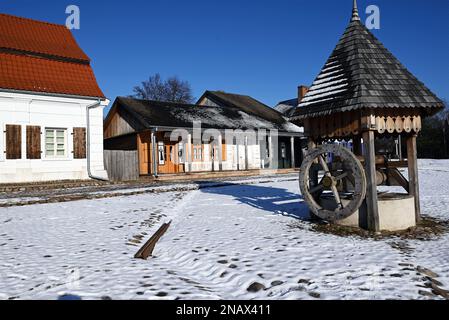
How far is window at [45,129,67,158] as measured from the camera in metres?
17.3

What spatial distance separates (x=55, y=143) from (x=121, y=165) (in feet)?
12.5

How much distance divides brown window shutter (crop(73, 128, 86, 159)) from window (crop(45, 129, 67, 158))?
0.49 metres

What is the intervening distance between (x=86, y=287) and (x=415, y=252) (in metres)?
4.31

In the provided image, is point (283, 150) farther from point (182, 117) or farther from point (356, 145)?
point (356, 145)

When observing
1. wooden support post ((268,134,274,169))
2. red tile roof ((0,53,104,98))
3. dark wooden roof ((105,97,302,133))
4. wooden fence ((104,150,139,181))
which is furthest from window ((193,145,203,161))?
red tile roof ((0,53,104,98))

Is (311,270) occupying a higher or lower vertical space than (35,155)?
lower

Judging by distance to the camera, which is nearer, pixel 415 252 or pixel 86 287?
pixel 86 287

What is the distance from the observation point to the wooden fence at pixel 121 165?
19609 mm

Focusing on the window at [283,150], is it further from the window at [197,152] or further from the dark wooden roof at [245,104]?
the window at [197,152]

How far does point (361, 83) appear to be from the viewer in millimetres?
6137

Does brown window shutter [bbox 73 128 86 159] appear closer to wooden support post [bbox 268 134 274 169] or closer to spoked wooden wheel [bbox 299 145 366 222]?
wooden support post [bbox 268 134 274 169]
